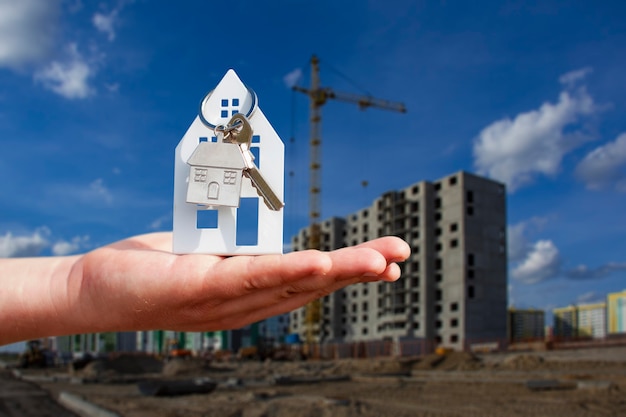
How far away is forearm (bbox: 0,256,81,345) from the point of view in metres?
2.02

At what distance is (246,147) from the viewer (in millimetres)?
2029

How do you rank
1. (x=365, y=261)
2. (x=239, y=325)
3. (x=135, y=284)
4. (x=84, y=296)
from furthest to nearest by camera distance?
1. (x=239, y=325)
2. (x=84, y=296)
3. (x=135, y=284)
4. (x=365, y=261)

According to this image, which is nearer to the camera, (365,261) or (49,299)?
(365,261)

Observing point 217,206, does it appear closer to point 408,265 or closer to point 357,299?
point 408,265

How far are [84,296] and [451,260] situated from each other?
2698 inches

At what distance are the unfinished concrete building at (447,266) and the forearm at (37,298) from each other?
198 feet

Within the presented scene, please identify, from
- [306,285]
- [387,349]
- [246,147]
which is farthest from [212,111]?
[387,349]

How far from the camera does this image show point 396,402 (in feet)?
53.9

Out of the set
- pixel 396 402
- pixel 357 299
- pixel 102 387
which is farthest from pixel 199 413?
pixel 357 299

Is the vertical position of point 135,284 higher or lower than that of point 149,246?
lower

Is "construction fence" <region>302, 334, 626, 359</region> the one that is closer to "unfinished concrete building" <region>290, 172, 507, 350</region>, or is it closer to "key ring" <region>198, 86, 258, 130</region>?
"unfinished concrete building" <region>290, 172, 507, 350</region>

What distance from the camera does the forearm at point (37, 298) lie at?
202 cm

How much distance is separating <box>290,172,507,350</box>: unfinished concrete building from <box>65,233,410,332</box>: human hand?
6045cm

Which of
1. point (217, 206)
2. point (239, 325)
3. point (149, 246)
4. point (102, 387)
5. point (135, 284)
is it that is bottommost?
point (102, 387)
